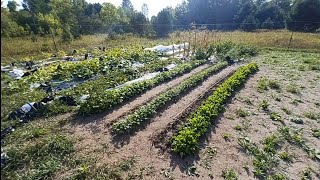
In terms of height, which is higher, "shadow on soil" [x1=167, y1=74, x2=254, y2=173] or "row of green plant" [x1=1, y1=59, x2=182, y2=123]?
"row of green plant" [x1=1, y1=59, x2=182, y2=123]

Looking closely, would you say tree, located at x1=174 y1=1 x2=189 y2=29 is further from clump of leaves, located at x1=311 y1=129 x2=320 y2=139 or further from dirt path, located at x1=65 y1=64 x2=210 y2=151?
clump of leaves, located at x1=311 y1=129 x2=320 y2=139

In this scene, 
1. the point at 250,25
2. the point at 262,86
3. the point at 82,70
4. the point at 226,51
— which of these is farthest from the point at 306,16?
the point at 82,70

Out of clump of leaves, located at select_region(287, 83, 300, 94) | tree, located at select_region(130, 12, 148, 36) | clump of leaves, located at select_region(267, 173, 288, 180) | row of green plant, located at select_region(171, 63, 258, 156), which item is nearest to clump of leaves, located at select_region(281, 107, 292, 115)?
row of green plant, located at select_region(171, 63, 258, 156)

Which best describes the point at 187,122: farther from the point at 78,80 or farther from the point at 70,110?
the point at 78,80

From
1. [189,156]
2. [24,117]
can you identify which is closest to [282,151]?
[189,156]

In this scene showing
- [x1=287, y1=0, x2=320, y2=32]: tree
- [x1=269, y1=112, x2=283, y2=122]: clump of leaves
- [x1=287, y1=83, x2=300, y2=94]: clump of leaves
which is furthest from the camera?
[x1=287, y1=0, x2=320, y2=32]: tree

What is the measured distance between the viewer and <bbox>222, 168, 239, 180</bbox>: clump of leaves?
4.36 m

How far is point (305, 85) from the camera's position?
9.86 m

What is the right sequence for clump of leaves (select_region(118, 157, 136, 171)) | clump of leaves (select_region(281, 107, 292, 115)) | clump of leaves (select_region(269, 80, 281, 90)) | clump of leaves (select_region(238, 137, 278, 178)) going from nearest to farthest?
clump of leaves (select_region(118, 157, 136, 171))
clump of leaves (select_region(238, 137, 278, 178))
clump of leaves (select_region(281, 107, 292, 115))
clump of leaves (select_region(269, 80, 281, 90))

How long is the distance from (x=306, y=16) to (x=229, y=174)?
36084 mm

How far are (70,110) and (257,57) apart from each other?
540 inches

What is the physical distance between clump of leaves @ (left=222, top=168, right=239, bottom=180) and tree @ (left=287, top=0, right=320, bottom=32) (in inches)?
1287

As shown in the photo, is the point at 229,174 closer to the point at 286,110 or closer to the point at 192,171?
the point at 192,171

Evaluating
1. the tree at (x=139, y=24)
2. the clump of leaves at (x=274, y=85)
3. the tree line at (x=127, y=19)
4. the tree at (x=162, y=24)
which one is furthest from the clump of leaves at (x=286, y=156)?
the tree at (x=162, y=24)
